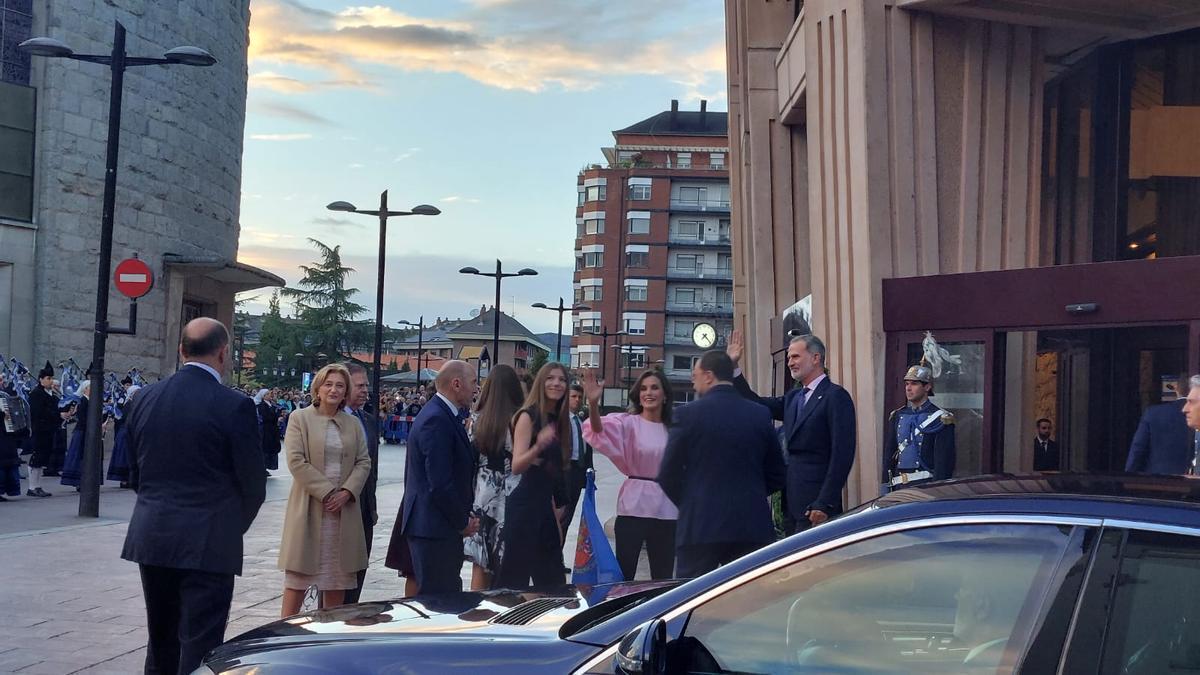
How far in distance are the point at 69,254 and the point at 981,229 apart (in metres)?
25.2

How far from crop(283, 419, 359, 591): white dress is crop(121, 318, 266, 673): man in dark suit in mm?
1312

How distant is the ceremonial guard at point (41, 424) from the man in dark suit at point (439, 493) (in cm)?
1369

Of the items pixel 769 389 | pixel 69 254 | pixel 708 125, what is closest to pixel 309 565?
pixel 769 389

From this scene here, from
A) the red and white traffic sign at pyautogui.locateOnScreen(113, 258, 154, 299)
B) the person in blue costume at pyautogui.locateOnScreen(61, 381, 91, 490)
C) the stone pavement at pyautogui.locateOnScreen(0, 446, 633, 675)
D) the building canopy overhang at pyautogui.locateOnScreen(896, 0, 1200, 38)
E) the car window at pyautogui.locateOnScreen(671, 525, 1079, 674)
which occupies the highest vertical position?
the building canopy overhang at pyautogui.locateOnScreen(896, 0, 1200, 38)

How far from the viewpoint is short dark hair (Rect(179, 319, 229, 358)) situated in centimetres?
571

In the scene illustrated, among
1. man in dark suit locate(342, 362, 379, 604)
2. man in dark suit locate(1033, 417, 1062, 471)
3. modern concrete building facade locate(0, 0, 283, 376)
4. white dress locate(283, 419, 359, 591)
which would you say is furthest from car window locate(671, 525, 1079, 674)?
modern concrete building facade locate(0, 0, 283, 376)

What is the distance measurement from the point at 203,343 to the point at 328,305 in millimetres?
86372

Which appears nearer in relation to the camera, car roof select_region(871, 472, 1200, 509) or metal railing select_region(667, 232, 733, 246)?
car roof select_region(871, 472, 1200, 509)

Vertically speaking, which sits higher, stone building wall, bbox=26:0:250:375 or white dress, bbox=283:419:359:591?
stone building wall, bbox=26:0:250:375

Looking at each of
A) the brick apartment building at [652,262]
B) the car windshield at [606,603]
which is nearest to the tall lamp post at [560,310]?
the brick apartment building at [652,262]

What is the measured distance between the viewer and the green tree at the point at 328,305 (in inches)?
3499

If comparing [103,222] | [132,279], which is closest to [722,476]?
[103,222]

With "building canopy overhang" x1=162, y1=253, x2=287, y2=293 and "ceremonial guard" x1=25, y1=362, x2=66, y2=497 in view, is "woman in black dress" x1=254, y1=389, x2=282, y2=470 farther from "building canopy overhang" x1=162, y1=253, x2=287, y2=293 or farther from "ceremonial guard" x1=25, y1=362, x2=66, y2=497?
"building canopy overhang" x1=162, y1=253, x2=287, y2=293

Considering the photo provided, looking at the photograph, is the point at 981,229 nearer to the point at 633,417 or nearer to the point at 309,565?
the point at 633,417
